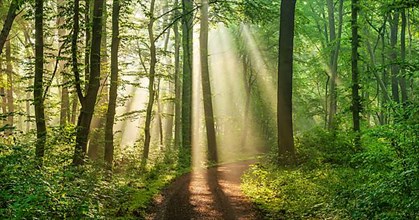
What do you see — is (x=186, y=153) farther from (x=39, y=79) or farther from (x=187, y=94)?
(x=39, y=79)

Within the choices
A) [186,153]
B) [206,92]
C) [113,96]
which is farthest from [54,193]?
[206,92]

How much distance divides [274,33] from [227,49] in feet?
20.2

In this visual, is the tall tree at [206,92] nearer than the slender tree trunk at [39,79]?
No

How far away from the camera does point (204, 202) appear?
33.6ft

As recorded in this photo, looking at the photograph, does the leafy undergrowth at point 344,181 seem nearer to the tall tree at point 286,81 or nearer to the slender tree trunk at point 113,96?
the tall tree at point 286,81

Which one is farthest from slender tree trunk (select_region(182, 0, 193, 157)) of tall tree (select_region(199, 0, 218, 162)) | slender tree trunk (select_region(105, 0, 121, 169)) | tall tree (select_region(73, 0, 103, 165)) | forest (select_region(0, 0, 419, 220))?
tall tree (select_region(73, 0, 103, 165))

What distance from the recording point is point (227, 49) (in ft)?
123

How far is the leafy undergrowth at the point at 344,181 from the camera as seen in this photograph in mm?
6172

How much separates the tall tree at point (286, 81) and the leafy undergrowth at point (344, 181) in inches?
36.2

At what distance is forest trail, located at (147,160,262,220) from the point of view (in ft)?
29.0

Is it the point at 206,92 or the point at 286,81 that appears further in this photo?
the point at 206,92

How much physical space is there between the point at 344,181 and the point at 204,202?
3871 millimetres

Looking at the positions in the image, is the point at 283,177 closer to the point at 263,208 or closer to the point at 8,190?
the point at 263,208

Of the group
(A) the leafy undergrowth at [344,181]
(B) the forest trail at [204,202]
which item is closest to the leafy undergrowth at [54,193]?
(B) the forest trail at [204,202]
